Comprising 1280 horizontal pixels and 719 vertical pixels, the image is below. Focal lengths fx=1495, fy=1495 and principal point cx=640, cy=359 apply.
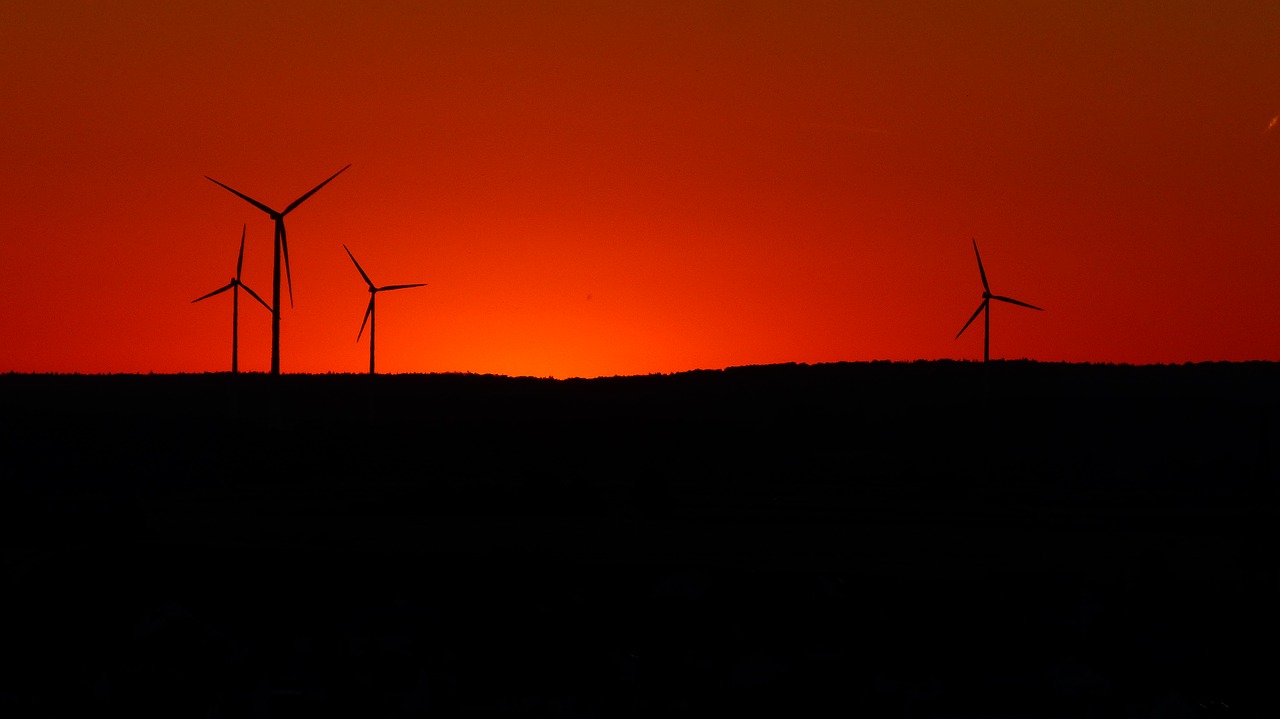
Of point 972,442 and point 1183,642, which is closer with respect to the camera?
point 1183,642

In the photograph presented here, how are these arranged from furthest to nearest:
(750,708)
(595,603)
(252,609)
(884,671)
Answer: (252,609) < (595,603) < (884,671) < (750,708)

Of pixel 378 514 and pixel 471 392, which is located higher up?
pixel 471 392

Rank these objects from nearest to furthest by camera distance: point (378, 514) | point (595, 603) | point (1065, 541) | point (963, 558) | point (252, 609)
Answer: point (595, 603) < point (252, 609) < point (963, 558) < point (1065, 541) < point (378, 514)

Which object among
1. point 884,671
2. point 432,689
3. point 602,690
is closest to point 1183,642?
point 884,671

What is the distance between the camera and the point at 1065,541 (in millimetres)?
17938

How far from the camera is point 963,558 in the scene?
15.9m

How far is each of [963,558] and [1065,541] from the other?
2.62 meters

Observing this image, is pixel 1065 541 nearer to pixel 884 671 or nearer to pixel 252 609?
pixel 884 671

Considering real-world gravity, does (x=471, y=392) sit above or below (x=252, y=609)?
above

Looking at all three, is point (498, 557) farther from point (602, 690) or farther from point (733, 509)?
point (733, 509)

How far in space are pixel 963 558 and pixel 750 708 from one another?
5.48 m

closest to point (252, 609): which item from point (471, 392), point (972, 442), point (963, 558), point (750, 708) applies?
point (750, 708)

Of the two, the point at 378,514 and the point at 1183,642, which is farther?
the point at 378,514

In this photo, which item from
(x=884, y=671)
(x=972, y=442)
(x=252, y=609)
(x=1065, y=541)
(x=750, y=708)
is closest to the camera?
(x=750, y=708)
